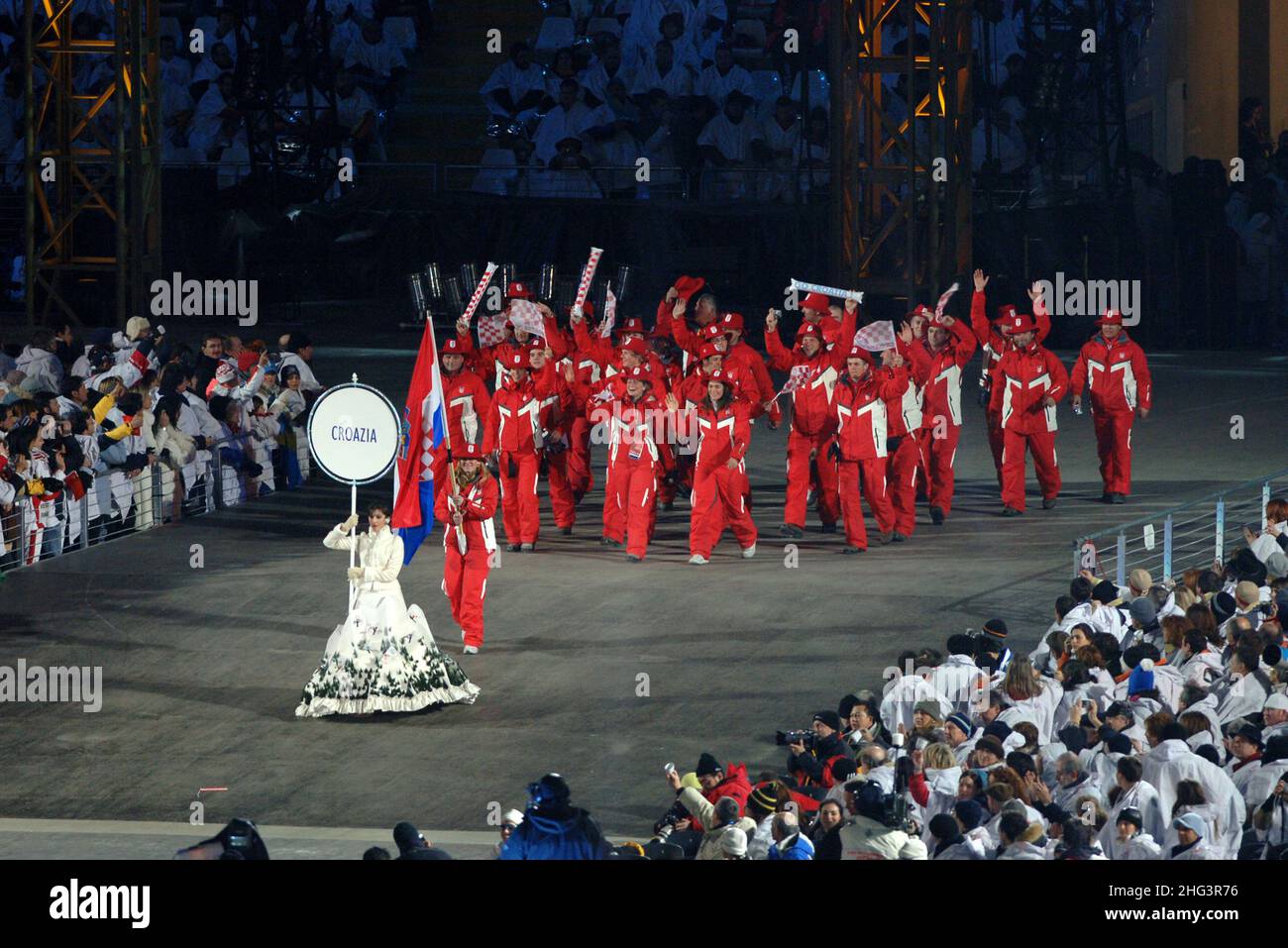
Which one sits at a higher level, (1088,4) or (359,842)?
(1088,4)

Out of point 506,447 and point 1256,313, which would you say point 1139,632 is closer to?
point 506,447

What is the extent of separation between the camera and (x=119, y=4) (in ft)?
73.9

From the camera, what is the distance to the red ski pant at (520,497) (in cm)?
1748

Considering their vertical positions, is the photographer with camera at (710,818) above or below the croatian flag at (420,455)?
below

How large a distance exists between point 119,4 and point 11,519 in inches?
291

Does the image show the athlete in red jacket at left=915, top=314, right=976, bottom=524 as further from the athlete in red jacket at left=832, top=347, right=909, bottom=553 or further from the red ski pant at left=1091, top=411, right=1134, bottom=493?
the red ski pant at left=1091, top=411, right=1134, bottom=493

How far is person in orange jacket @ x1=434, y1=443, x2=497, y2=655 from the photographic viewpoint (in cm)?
1424

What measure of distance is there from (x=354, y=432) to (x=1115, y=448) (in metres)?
8.14

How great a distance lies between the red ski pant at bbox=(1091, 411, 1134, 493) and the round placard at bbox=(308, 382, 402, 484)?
786cm

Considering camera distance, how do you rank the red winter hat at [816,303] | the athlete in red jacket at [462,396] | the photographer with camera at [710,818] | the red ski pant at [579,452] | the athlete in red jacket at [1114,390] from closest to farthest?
the photographer with camera at [710,818] → the athlete in red jacket at [462,396] → the red winter hat at [816,303] → the red ski pant at [579,452] → the athlete in red jacket at [1114,390]

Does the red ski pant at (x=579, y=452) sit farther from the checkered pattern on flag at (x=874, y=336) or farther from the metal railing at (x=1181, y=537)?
the metal railing at (x=1181, y=537)

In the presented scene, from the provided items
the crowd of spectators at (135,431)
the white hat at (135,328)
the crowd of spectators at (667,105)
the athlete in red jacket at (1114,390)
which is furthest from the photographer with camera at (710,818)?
the crowd of spectators at (667,105)

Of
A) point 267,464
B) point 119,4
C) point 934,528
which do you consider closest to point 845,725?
point 934,528

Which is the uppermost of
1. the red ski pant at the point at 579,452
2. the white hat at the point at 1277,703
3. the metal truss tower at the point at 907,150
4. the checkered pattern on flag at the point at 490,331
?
the metal truss tower at the point at 907,150
